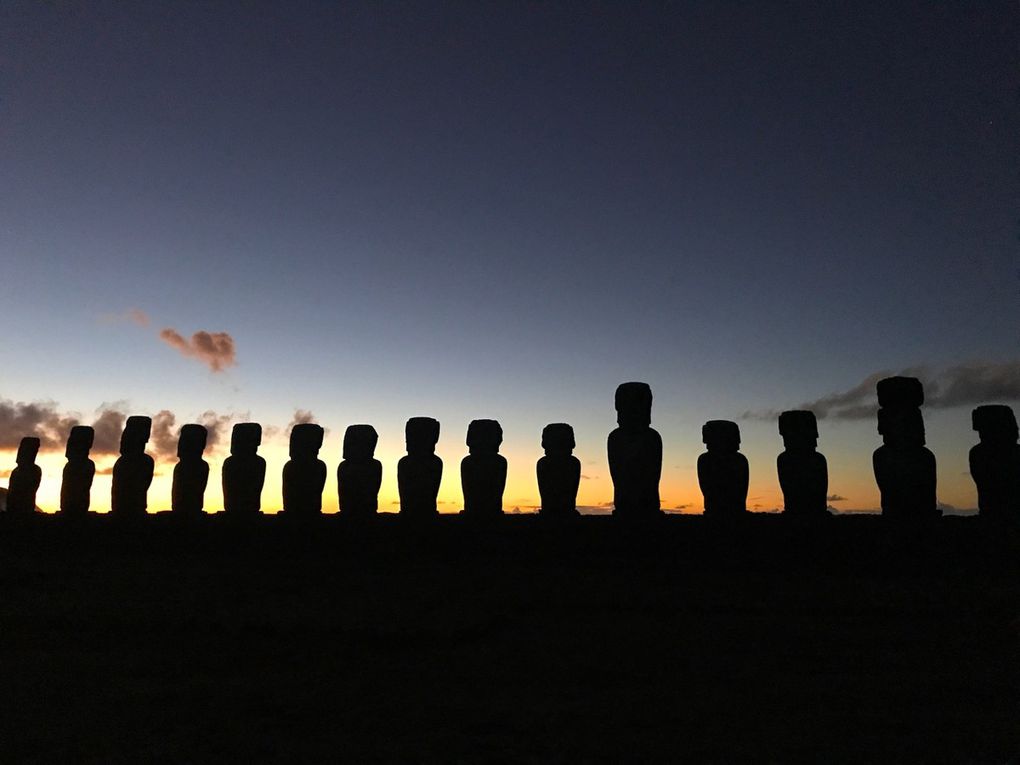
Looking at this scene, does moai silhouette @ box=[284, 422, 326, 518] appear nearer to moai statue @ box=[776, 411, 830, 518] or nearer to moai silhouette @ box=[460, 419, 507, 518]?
moai silhouette @ box=[460, 419, 507, 518]

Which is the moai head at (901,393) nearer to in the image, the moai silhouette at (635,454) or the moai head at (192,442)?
the moai silhouette at (635,454)

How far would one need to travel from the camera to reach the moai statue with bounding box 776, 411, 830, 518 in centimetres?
966

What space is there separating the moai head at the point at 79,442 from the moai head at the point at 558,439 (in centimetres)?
875

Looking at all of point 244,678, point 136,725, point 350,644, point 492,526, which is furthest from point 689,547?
point 136,725

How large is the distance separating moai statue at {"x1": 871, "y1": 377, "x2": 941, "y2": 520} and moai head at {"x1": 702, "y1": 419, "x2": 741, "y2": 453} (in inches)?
62.4

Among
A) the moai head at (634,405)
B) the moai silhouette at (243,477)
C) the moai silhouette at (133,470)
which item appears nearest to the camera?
the moai head at (634,405)

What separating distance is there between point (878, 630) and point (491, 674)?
9.87ft

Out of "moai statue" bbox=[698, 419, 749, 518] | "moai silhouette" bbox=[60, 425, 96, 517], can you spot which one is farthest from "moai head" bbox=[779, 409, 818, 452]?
"moai silhouette" bbox=[60, 425, 96, 517]

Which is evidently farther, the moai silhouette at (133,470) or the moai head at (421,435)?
the moai silhouette at (133,470)

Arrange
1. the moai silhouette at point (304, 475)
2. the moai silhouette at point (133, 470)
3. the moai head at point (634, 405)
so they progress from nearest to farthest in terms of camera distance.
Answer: the moai head at point (634, 405), the moai silhouette at point (304, 475), the moai silhouette at point (133, 470)

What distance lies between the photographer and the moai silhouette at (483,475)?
409 inches


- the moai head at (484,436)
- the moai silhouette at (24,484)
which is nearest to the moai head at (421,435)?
the moai head at (484,436)

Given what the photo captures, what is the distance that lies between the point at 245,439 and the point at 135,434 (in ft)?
7.88

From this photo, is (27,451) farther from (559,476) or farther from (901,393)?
(901,393)
